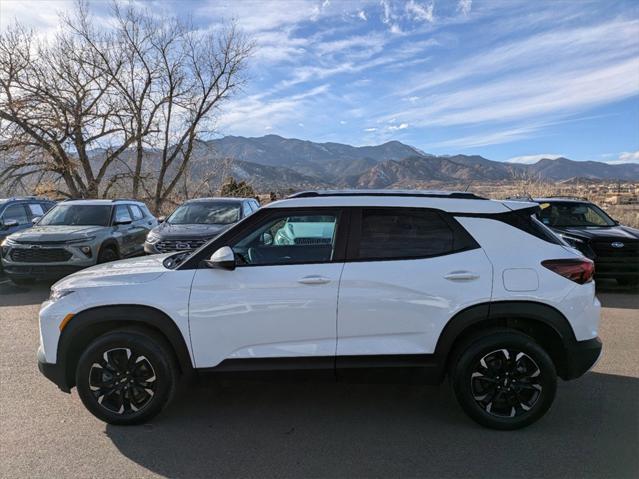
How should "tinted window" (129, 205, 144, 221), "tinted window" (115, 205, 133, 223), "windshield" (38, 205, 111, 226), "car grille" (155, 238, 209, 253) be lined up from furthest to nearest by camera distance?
"tinted window" (129, 205, 144, 221) → "tinted window" (115, 205, 133, 223) → "windshield" (38, 205, 111, 226) → "car grille" (155, 238, 209, 253)

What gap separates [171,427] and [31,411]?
A: 1264 millimetres

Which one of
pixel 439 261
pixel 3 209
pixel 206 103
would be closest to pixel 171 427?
pixel 439 261

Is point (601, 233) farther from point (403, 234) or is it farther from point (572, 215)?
point (403, 234)

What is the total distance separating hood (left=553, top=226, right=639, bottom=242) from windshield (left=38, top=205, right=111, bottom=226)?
31.6 ft

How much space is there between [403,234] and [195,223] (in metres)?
7.27

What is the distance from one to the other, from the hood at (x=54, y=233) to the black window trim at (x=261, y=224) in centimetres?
632

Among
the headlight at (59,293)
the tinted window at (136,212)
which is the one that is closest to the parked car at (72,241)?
the tinted window at (136,212)

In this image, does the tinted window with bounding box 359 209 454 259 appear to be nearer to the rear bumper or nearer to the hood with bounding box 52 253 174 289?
the rear bumper

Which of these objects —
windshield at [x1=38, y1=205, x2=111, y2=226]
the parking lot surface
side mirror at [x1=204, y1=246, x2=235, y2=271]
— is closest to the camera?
the parking lot surface

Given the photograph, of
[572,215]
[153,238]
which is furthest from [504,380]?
[572,215]

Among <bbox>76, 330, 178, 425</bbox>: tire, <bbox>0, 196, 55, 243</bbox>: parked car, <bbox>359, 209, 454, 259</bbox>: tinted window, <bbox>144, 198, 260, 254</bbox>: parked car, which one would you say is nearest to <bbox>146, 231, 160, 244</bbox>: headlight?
<bbox>144, 198, 260, 254</bbox>: parked car

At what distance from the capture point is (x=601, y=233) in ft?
28.9

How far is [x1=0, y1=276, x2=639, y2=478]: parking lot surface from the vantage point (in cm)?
301

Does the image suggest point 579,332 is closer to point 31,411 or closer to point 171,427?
point 171,427
